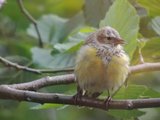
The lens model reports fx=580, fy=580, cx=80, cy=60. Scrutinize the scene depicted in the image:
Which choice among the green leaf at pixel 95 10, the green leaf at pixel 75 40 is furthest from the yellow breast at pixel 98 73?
the green leaf at pixel 95 10

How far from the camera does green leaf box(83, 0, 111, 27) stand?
187 centimetres

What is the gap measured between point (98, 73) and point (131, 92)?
0.09m

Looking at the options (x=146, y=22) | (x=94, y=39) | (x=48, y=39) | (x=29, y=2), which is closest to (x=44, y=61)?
(x=48, y=39)

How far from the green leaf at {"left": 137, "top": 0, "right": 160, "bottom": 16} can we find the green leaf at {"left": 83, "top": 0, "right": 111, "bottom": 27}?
1.06ft

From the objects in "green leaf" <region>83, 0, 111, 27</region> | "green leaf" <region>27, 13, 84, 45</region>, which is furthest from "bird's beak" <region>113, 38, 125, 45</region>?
"green leaf" <region>27, 13, 84, 45</region>

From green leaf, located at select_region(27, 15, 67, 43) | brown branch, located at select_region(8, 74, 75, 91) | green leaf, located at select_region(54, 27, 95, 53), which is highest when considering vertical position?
green leaf, located at select_region(54, 27, 95, 53)

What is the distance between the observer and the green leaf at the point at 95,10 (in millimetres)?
1868

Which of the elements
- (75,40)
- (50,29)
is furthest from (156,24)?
(50,29)

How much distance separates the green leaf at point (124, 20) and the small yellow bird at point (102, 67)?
28 millimetres

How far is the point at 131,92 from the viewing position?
4.67 ft

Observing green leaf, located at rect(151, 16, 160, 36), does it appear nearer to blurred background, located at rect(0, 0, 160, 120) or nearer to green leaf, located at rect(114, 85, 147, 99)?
blurred background, located at rect(0, 0, 160, 120)

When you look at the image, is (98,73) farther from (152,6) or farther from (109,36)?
(152,6)

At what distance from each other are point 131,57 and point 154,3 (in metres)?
0.17

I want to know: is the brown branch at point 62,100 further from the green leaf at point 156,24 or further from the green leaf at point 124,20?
the green leaf at point 156,24
